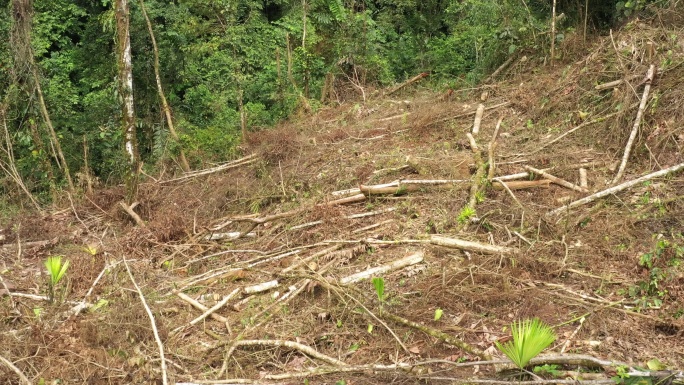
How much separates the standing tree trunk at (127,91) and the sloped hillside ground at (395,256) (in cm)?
41

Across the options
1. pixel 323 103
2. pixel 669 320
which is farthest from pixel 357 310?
pixel 323 103

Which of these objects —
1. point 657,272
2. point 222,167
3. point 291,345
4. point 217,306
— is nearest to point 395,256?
point 291,345

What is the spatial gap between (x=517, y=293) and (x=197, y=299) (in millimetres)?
2945

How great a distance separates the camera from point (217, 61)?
1088cm

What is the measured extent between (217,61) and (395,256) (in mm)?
6898

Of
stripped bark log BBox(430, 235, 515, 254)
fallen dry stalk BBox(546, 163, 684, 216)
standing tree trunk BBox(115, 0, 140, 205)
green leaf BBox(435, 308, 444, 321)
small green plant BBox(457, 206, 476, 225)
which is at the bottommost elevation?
green leaf BBox(435, 308, 444, 321)

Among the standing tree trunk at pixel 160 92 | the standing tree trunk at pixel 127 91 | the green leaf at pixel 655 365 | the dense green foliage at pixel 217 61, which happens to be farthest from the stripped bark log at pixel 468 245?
the standing tree trunk at pixel 160 92

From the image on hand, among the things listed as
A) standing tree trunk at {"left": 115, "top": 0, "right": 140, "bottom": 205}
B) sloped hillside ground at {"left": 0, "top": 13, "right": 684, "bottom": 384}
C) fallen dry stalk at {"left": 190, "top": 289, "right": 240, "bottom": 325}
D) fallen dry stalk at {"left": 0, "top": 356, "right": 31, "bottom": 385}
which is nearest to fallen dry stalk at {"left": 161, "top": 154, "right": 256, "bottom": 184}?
sloped hillside ground at {"left": 0, "top": 13, "right": 684, "bottom": 384}

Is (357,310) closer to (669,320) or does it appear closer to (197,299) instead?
(197,299)

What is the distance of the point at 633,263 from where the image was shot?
4.82 meters

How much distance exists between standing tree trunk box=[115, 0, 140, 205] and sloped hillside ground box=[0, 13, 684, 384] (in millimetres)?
409

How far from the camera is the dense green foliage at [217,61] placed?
32.8ft

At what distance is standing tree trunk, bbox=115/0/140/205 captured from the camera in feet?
24.6

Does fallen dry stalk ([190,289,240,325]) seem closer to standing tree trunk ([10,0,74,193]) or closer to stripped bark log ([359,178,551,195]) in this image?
stripped bark log ([359,178,551,195])
